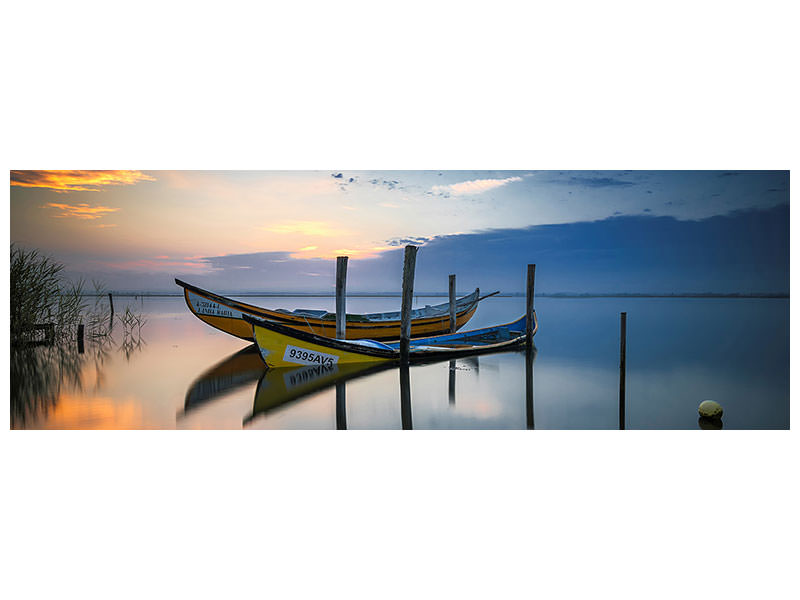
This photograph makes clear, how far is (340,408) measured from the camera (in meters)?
5.12

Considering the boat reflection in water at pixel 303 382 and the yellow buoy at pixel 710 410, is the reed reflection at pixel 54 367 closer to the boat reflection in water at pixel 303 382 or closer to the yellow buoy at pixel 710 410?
the boat reflection in water at pixel 303 382

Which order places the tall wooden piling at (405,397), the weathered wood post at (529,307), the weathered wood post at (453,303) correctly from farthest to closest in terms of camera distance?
1. the weathered wood post at (453,303)
2. the weathered wood post at (529,307)
3. the tall wooden piling at (405,397)

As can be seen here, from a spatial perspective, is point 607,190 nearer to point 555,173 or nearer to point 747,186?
point 555,173

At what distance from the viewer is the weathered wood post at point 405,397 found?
4.86 m

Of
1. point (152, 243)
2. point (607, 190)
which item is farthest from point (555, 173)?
point (152, 243)

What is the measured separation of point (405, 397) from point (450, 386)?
29.5 inches

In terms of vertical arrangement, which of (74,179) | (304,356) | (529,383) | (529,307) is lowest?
(529,383)

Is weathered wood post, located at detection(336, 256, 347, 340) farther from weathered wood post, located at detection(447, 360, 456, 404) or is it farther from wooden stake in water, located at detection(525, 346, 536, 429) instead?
wooden stake in water, located at detection(525, 346, 536, 429)

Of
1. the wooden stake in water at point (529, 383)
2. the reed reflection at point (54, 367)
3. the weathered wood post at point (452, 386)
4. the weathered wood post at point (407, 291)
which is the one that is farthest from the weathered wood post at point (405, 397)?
the reed reflection at point (54, 367)

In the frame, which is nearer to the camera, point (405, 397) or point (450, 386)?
point (405, 397)

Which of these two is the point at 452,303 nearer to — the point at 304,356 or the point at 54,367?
the point at 304,356

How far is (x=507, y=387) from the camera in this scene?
241 inches

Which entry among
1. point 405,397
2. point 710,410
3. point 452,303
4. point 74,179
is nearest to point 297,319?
point 452,303

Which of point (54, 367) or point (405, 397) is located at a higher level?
point (54, 367)
